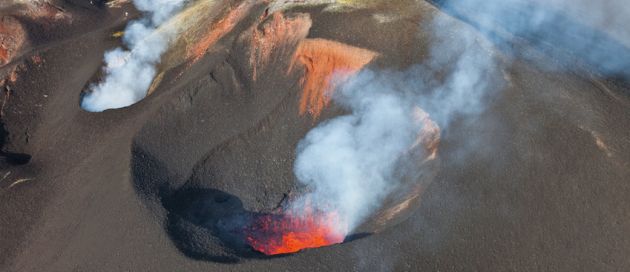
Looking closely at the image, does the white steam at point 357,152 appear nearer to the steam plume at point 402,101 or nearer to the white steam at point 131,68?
the steam plume at point 402,101

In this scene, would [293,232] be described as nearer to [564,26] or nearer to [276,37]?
[276,37]

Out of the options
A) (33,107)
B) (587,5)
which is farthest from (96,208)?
(587,5)

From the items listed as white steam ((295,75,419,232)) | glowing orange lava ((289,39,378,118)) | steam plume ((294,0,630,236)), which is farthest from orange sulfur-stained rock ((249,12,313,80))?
white steam ((295,75,419,232))

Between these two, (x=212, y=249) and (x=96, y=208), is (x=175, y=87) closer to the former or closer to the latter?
(x=96, y=208)

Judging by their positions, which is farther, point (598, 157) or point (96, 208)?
point (96, 208)

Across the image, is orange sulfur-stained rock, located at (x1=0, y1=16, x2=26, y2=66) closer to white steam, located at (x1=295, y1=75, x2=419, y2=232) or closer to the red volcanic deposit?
white steam, located at (x1=295, y1=75, x2=419, y2=232)
